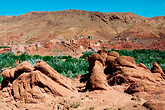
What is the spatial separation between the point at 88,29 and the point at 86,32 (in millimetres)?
4614

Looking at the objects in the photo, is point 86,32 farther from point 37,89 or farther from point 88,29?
point 37,89

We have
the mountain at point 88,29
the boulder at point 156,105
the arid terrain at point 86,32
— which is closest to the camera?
the boulder at point 156,105

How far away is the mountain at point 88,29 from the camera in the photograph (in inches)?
2769

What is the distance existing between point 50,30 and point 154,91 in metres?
78.0

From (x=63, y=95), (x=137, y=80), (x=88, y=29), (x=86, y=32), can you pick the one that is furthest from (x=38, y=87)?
(x=88, y=29)

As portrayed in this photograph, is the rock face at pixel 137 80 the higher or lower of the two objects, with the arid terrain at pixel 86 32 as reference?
lower

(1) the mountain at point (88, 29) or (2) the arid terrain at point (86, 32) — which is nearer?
(2) the arid terrain at point (86, 32)

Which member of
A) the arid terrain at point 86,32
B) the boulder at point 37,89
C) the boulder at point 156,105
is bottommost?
the boulder at point 156,105

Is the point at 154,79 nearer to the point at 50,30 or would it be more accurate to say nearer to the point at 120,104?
the point at 120,104

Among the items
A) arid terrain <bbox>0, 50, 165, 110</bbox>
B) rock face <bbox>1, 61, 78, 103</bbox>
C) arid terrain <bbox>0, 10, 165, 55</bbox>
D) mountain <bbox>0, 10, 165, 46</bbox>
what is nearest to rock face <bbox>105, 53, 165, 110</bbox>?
arid terrain <bbox>0, 50, 165, 110</bbox>

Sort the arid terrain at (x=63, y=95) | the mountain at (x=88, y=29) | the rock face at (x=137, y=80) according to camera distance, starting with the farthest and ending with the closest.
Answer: the mountain at (x=88, y=29), the rock face at (x=137, y=80), the arid terrain at (x=63, y=95)

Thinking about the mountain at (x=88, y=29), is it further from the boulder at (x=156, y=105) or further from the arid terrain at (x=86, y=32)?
the boulder at (x=156, y=105)

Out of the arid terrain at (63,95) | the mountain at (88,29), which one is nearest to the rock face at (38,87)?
the arid terrain at (63,95)

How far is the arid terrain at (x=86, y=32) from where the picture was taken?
5278 centimetres
